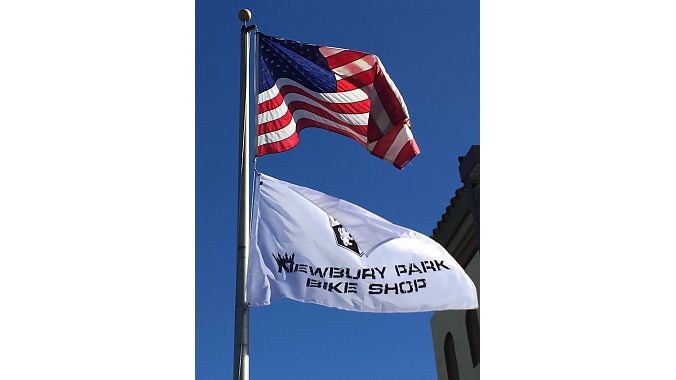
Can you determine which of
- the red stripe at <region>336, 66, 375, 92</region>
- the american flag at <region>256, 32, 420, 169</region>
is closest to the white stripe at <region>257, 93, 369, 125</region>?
the american flag at <region>256, 32, 420, 169</region>

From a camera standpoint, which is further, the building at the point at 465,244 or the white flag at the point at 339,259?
the building at the point at 465,244

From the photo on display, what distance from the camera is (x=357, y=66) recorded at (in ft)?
27.2

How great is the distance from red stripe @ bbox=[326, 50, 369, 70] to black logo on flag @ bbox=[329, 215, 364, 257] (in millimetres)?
1536

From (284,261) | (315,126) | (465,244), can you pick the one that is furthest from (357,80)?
(465,244)

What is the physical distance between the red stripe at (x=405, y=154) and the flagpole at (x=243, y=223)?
159cm

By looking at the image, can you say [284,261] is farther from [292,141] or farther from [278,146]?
[292,141]

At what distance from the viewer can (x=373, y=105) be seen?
8492 mm

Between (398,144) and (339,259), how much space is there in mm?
1617

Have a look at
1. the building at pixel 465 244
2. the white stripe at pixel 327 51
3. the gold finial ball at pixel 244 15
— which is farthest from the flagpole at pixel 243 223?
the building at pixel 465 244

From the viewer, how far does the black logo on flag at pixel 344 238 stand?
24.8ft

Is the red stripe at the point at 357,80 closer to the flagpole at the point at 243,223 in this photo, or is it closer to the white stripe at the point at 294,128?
the white stripe at the point at 294,128
